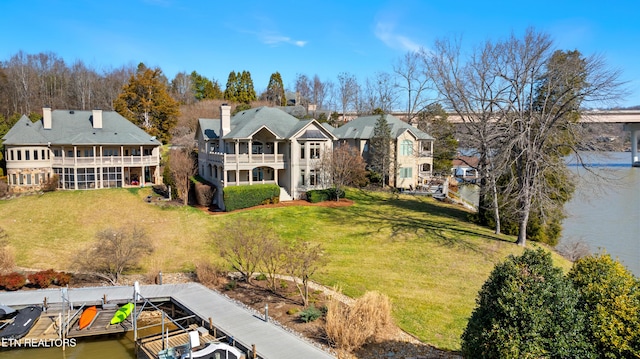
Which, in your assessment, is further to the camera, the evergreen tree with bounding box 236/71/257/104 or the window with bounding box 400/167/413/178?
the evergreen tree with bounding box 236/71/257/104

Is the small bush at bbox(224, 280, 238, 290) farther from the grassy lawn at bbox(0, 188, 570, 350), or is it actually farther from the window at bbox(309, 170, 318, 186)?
the window at bbox(309, 170, 318, 186)

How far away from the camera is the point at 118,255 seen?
1767cm

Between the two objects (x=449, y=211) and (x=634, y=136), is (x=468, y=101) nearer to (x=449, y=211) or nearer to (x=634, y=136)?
(x=449, y=211)

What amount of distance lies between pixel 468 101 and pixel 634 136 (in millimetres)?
53945

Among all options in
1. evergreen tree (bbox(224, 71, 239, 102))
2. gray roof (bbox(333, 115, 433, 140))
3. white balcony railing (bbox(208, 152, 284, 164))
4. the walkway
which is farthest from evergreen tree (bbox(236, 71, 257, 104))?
the walkway

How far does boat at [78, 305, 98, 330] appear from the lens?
1399cm

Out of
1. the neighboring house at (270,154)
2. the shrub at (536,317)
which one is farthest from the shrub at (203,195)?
the shrub at (536,317)

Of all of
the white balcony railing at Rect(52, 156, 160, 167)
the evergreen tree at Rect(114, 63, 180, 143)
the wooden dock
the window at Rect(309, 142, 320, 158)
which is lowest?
Answer: the wooden dock

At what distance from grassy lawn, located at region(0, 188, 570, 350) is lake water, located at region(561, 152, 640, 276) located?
4723 millimetres

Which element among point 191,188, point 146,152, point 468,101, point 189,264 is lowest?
point 189,264

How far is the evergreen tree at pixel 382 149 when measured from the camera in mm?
39188

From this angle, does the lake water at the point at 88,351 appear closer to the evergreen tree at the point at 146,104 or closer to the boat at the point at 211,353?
the boat at the point at 211,353

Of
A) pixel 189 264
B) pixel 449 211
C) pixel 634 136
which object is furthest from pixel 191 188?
pixel 634 136

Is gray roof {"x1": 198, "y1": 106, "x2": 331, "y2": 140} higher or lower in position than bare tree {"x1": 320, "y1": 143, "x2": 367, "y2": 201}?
higher
